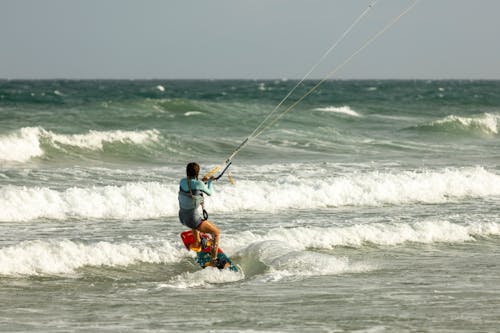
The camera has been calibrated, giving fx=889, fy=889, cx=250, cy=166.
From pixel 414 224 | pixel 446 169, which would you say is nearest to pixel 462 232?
pixel 414 224

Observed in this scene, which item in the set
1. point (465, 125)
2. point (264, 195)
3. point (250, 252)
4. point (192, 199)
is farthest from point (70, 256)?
point (465, 125)

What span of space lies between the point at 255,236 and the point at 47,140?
14.2 m

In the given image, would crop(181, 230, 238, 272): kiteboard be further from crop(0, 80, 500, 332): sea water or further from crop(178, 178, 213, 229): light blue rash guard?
crop(178, 178, 213, 229): light blue rash guard

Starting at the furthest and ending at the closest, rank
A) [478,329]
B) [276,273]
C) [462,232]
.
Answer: [462,232], [276,273], [478,329]

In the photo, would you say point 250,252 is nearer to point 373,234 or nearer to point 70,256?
point 70,256

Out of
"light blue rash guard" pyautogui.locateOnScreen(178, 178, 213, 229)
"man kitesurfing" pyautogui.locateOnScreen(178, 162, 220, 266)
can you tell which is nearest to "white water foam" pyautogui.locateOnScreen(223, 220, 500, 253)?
"man kitesurfing" pyautogui.locateOnScreen(178, 162, 220, 266)

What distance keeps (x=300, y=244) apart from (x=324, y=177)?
7789mm

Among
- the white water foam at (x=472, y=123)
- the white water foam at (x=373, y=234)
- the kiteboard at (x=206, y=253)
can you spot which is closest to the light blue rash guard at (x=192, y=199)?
the kiteboard at (x=206, y=253)

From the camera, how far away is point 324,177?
22.1 m

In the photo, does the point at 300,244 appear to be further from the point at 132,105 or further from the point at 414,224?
the point at 132,105

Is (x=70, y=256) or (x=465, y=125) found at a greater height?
(x=465, y=125)

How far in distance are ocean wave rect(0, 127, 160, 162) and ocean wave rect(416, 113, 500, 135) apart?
1627 cm

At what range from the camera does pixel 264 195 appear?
19.2m

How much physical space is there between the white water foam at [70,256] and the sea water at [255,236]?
0.03m
